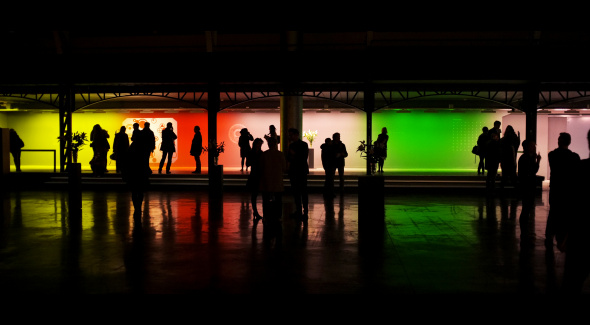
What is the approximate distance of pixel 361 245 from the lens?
9.12 meters

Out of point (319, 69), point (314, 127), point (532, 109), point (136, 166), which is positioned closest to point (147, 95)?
point (319, 69)

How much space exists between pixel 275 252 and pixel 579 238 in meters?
4.52

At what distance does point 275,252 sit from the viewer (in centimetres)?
854

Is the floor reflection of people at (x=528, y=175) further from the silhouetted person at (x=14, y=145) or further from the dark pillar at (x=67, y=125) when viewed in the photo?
the silhouetted person at (x=14, y=145)

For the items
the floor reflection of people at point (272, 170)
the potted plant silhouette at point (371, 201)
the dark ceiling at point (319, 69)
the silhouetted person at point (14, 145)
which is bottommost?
the potted plant silhouette at point (371, 201)

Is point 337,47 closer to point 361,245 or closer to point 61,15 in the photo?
point 361,245

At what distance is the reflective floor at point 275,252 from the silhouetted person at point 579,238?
1.35m

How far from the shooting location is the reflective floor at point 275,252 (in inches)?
263

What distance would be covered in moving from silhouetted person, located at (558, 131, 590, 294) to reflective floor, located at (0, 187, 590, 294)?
4.43 feet

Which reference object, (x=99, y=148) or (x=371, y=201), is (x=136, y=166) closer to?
(x=371, y=201)

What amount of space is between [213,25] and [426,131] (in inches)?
684

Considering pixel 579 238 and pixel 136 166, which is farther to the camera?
pixel 136 166

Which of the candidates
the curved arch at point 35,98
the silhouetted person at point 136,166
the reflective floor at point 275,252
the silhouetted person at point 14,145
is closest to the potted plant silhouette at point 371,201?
the reflective floor at point 275,252

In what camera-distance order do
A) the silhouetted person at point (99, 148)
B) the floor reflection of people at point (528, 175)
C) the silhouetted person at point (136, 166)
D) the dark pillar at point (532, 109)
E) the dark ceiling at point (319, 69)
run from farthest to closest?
the silhouetted person at point (99, 148), the dark pillar at point (532, 109), the dark ceiling at point (319, 69), the silhouetted person at point (136, 166), the floor reflection of people at point (528, 175)
